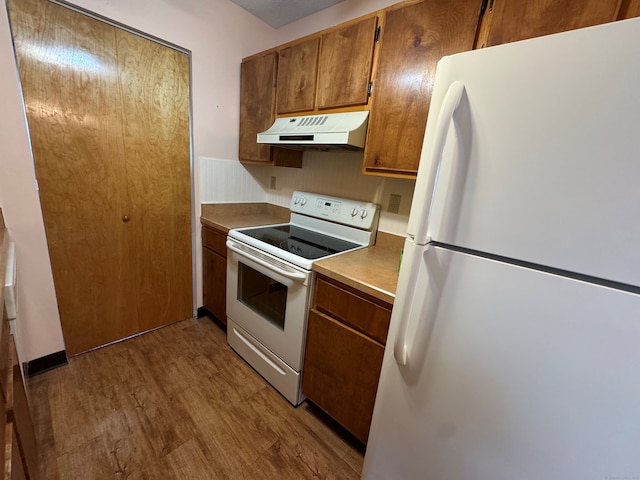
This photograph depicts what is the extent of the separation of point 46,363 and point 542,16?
295cm

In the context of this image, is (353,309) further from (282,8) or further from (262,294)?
(282,8)

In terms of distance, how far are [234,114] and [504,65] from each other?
6.34 ft

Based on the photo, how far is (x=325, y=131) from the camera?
54.6 inches

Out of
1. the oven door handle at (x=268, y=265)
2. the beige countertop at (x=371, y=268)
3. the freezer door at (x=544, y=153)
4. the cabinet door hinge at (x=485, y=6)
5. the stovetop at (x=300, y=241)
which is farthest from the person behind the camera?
the stovetop at (x=300, y=241)

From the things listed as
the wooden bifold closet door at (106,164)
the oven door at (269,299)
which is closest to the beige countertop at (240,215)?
the wooden bifold closet door at (106,164)

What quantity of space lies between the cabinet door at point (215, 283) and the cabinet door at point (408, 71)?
1333 mm

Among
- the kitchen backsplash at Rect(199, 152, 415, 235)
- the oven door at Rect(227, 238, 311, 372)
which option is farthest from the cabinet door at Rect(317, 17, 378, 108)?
the oven door at Rect(227, 238, 311, 372)

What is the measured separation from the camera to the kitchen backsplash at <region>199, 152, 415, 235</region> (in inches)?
64.8

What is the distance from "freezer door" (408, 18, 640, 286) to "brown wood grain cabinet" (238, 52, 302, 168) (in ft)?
4.55

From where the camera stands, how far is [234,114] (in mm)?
2092

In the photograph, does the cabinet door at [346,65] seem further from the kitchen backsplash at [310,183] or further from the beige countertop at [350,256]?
the beige countertop at [350,256]

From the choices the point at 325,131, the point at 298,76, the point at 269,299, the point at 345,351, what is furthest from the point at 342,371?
the point at 298,76

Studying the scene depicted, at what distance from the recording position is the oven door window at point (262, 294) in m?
1.55

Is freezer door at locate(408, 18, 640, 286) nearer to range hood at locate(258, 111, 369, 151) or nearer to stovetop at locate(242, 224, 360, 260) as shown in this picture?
range hood at locate(258, 111, 369, 151)
